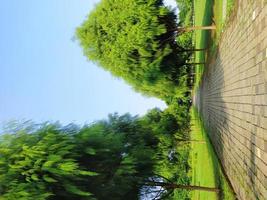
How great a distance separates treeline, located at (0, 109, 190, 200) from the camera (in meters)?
10.2

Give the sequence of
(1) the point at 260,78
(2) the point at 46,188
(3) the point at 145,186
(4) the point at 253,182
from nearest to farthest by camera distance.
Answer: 1. (1) the point at 260,78
2. (4) the point at 253,182
3. (2) the point at 46,188
4. (3) the point at 145,186

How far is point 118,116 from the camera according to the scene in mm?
17906

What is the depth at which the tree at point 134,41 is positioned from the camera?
23375 mm

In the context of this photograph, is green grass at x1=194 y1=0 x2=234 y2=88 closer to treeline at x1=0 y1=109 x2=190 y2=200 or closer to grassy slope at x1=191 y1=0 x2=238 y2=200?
grassy slope at x1=191 y1=0 x2=238 y2=200

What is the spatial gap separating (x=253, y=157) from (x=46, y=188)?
15.3ft

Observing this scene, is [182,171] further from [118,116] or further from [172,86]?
[118,116]

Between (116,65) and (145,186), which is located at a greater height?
(116,65)

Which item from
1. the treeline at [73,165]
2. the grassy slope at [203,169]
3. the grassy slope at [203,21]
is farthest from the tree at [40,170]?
the grassy slope at [203,21]

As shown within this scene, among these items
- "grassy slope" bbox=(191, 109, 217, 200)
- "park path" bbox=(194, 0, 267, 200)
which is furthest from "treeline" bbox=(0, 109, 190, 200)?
"grassy slope" bbox=(191, 109, 217, 200)

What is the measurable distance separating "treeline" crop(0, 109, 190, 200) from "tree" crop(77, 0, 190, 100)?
9414 millimetres

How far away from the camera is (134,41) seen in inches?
925

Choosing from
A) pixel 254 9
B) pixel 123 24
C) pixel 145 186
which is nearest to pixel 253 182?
pixel 254 9

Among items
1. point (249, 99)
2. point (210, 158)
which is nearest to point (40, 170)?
point (249, 99)

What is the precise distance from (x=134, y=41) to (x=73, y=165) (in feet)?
45.9
